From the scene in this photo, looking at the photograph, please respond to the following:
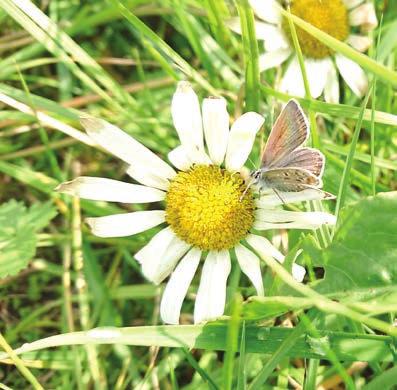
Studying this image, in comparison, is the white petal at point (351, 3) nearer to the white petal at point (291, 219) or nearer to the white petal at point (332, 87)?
the white petal at point (332, 87)

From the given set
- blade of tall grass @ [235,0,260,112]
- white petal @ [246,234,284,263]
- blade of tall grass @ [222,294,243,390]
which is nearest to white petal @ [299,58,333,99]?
blade of tall grass @ [235,0,260,112]

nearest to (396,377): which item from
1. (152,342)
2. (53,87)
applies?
(152,342)

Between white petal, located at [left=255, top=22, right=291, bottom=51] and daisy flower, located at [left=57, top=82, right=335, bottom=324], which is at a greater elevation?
white petal, located at [left=255, top=22, right=291, bottom=51]

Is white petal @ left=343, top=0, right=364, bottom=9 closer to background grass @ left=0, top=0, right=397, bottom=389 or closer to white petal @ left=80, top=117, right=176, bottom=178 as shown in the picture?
background grass @ left=0, top=0, right=397, bottom=389

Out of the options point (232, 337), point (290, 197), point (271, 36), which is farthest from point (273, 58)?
point (232, 337)

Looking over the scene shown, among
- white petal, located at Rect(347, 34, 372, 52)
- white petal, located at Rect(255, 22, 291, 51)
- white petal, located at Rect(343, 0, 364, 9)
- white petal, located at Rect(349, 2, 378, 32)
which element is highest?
white petal, located at Rect(343, 0, 364, 9)

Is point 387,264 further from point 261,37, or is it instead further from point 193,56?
point 193,56
